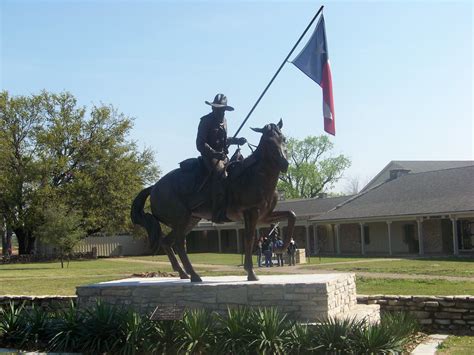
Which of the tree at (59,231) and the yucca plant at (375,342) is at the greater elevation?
the tree at (59,231)

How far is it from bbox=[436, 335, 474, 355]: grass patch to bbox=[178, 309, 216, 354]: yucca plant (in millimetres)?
3311

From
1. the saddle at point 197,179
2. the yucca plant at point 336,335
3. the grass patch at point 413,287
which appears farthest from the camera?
the grass patch at point 413,287

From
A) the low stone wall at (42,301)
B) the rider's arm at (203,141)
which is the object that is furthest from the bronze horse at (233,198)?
the low stone wall at (42,301)

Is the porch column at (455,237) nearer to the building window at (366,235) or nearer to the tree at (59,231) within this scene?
the building window at (366,235)

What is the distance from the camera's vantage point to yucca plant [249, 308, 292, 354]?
8.23 meters

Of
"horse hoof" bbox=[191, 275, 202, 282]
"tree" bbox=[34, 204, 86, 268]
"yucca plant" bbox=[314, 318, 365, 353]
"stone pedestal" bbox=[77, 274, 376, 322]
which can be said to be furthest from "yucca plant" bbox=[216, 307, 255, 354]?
"tree" bbox=[34, 204, 86, 268]

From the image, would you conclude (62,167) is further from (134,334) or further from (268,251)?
(134,334)

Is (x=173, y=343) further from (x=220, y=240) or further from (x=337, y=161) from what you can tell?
(x=337, y=161)

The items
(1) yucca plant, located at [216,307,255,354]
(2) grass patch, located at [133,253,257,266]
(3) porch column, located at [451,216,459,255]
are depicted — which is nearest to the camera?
(1) yucca plant, located at [216,307,255,354]

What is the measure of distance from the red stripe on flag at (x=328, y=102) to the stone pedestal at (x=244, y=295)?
290 cm

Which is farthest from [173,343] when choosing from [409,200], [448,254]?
[409,200]

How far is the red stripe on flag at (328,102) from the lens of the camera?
1177 centimetres

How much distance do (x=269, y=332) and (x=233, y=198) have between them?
278 centimetres

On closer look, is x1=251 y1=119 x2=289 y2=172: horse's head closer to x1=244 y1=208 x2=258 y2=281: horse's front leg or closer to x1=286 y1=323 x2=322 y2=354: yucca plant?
x1=244 y1=208 x2=258 y2=281: horse's front leg
